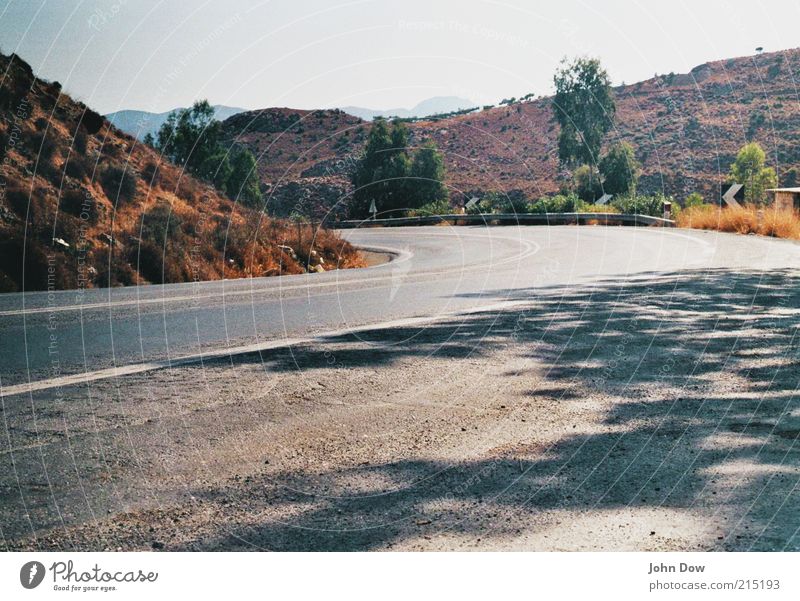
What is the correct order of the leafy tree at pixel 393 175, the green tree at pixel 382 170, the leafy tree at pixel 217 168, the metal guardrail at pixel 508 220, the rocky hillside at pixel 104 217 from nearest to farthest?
1. the rocky hillside at pixel 104 217
2. the leafy tree at pixel 217 168
3. the green tree at pixel 382 170
4. the leafy tree at pixel 393 175
5. the metal guardrail at pixel 508 220

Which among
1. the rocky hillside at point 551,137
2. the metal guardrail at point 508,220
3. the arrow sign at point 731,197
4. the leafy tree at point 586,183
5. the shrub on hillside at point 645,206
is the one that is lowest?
the metal guardrail at point 508,220

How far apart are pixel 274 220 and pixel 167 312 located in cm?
1190

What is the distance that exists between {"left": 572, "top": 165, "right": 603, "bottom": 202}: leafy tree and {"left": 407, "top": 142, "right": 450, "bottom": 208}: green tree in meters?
13.9

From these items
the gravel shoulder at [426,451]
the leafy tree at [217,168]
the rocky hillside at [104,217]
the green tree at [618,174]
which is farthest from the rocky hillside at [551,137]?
the gravel shoulder at [426,451]

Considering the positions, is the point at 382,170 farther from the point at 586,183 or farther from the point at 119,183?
the point at 586,183

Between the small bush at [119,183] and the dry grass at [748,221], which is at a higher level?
the small bush at [119,183]

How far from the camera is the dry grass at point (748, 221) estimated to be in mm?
29406

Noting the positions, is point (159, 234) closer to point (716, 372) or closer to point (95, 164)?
point (95, 164)

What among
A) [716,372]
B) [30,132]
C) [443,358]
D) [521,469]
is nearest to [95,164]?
[30,132]

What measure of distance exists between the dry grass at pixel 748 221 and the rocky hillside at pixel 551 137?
1846cm

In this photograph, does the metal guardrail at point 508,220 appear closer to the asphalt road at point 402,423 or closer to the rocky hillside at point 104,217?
the rocky hillside at point 104,217

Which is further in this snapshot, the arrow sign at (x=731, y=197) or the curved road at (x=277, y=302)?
the arrow sign at (x=731, y=197)

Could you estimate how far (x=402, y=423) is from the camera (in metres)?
6.14
